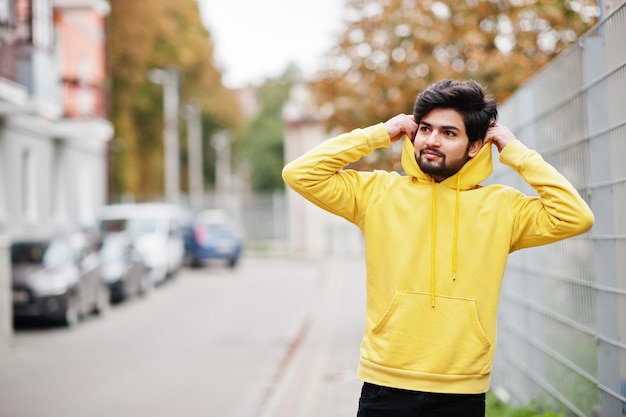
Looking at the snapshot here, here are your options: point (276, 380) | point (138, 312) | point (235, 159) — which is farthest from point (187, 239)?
point (235, 159)

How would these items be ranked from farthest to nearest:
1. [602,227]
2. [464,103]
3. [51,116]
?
[51,116], [602,227], [464,103]

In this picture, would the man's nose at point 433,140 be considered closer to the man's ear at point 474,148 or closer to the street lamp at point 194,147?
the man's ear at point 474,148

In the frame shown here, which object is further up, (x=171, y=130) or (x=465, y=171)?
(x=171, y=130)

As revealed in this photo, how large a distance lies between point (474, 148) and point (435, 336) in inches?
28.8

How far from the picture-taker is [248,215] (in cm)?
4703

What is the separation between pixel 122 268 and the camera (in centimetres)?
→ 2030

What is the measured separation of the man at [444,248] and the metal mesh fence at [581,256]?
1146 mm

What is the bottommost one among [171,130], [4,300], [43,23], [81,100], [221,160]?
[4,300]

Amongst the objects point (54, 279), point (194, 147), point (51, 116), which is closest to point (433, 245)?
point (54, 279)

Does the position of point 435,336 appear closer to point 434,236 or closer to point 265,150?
point 434,236

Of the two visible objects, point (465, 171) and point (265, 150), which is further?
point (265, 150)

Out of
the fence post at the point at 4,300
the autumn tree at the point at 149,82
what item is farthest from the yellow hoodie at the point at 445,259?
the autumn tree at the point at 149,82

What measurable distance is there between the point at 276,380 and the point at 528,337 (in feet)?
14.6

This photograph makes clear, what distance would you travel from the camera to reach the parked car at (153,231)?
2398 centimetres
